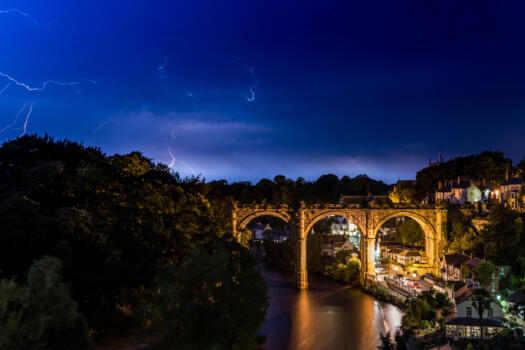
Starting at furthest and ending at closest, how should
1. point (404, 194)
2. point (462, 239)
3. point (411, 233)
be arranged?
point (404, 194), point (411, 233), point (462, 239)

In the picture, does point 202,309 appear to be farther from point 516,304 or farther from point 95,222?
point 516,304

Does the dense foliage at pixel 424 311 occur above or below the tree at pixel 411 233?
below

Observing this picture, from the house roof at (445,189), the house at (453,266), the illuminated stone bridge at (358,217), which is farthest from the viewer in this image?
the house roof at (445,189)

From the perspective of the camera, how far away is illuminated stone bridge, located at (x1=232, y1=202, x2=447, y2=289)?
42344 mm

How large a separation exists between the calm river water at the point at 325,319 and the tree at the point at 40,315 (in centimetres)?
1748

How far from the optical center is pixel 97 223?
18.9 metres

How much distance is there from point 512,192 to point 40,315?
151 feet

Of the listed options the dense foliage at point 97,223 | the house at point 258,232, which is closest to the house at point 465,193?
the house at point 258,232

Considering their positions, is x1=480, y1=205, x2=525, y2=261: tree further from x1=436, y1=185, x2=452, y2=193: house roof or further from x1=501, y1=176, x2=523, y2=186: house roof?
x1=436, y1=185, x2=452, y2=193: house roof

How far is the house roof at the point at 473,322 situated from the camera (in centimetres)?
2192

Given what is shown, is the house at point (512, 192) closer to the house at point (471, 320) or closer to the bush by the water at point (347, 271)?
the bush by the water at point (347, 271)

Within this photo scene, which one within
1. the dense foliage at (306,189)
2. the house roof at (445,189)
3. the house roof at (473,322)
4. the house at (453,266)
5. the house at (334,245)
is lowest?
the house roof at (473,322)

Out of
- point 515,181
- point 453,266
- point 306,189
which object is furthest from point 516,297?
point 306,189

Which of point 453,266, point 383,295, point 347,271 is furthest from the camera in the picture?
point 347,271
